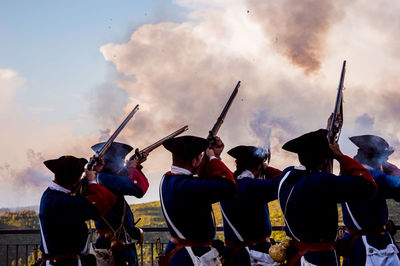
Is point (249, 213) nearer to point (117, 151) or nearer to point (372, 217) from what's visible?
point (372, 217)

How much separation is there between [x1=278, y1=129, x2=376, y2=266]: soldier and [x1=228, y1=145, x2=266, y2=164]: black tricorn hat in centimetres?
126

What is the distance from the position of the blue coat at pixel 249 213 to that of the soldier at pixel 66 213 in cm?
167

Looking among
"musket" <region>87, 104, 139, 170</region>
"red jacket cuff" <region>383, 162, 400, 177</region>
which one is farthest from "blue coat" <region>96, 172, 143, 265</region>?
"red jacket cuff" <region>383, 162, 400, 177</region>

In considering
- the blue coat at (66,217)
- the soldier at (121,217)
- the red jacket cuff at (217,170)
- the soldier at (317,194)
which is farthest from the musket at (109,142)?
the soldier at (317,194)

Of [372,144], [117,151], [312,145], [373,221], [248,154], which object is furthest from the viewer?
[117,151]

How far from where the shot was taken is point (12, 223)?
53.8 feet

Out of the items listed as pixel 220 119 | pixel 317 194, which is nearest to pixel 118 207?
pixel 220 119

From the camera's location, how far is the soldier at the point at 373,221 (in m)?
5.55

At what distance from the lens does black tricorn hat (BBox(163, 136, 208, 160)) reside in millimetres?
5219

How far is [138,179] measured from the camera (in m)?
7.09

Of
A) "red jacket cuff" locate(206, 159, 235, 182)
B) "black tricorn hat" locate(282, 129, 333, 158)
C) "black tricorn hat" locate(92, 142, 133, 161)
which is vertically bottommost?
"red jacket cuff" locate(206, 159, 235, 182)

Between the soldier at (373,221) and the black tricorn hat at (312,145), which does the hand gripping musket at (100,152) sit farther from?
the soldier at (373,221)

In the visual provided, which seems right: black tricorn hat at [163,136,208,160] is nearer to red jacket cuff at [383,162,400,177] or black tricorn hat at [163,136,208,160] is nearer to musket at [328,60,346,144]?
musket at [328,60,346,144]

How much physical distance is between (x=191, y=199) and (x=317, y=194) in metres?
1.33
